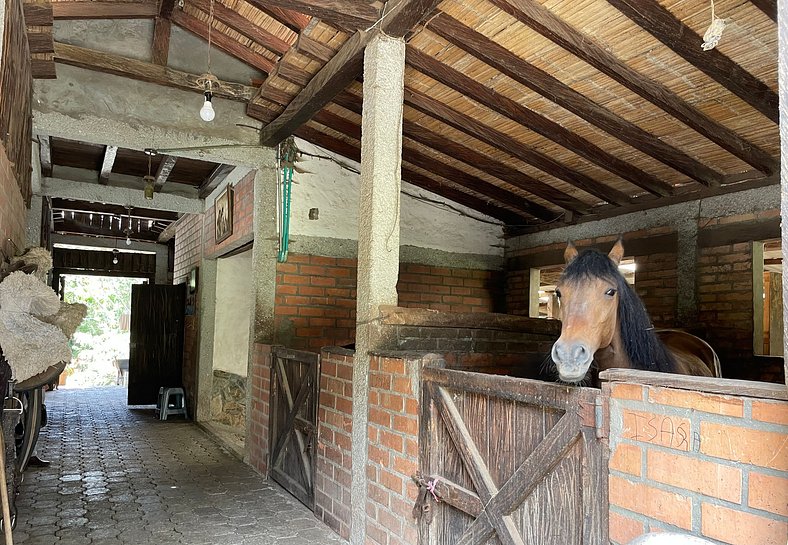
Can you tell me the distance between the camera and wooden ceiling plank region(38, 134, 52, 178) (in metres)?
5.90

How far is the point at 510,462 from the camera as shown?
233cm

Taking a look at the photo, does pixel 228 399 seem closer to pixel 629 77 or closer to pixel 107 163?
pixel 107 163

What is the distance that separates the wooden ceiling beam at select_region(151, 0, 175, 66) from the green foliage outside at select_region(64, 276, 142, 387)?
685 inches

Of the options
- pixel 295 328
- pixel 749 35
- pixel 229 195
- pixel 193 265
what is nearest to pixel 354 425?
pixel 295 328

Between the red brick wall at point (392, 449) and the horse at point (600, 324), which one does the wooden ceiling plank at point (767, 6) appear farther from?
the red brick wall at point (392, 449)

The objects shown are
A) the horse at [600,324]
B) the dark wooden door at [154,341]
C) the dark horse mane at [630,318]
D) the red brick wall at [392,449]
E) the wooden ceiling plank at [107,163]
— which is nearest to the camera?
the horse at [600,324]

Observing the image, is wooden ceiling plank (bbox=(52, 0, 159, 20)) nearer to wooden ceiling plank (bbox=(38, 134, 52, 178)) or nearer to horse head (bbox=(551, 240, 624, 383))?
wooden ceiling plank (bbox=(38, 134, 52, 178))

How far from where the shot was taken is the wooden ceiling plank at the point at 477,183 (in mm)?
5238

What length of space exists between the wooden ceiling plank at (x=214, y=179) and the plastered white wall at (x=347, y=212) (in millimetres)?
1387

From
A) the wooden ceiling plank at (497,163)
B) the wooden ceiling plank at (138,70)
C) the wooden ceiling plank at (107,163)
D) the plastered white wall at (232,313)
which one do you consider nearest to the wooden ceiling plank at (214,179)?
the plastered white wall at (232,313)

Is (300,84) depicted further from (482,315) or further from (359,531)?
(359,531)

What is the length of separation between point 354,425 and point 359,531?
0.63 meters

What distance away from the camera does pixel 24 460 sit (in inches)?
151

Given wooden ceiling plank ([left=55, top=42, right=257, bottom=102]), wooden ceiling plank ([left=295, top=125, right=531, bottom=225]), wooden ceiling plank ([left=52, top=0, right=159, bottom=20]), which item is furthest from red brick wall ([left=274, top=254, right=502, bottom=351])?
wooden ceiling plank ([left=52, top=0, right=159, bottom=20])
